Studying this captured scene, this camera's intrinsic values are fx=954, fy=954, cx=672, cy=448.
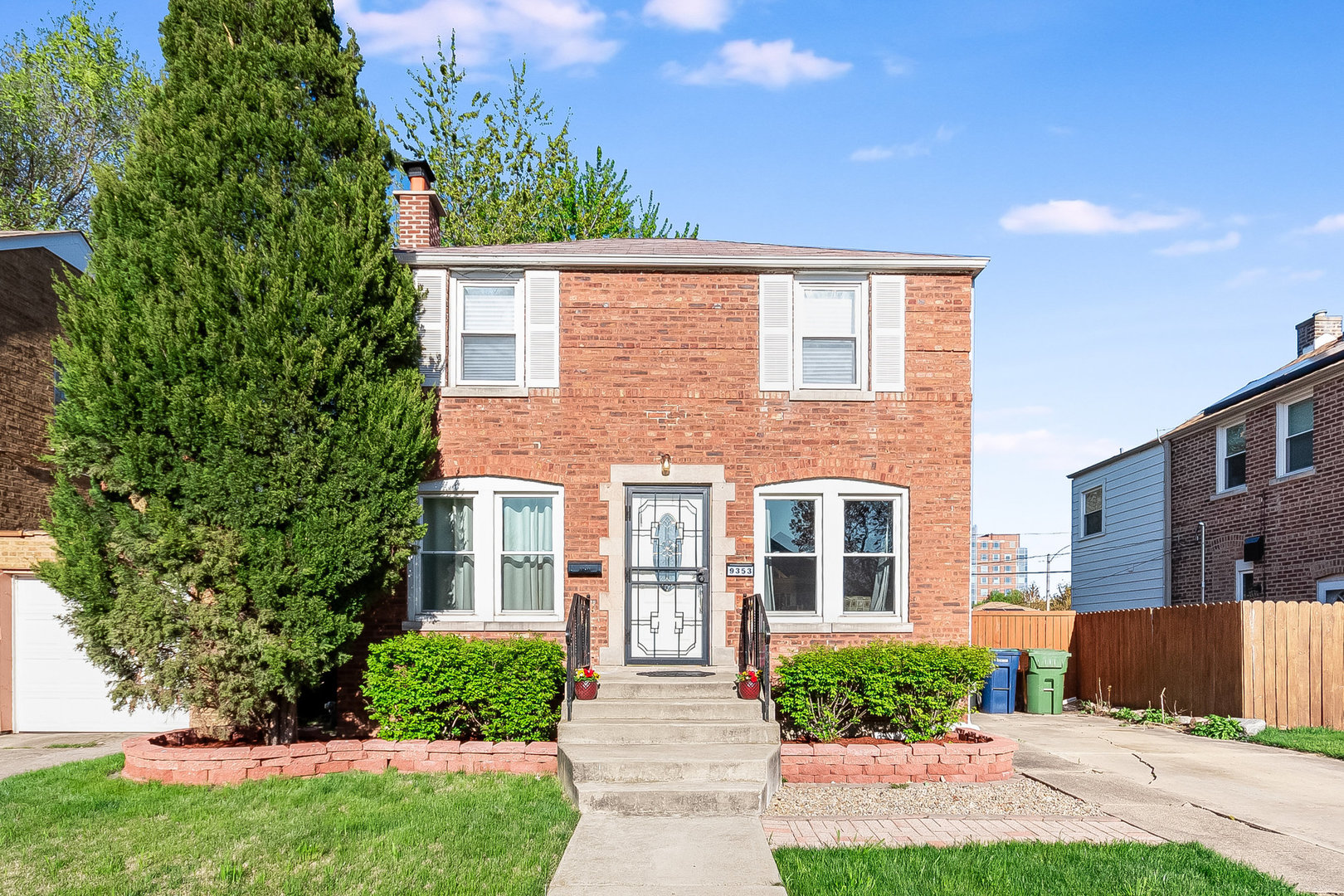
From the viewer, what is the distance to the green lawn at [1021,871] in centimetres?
553

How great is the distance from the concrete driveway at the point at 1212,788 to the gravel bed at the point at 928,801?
0.95 feet

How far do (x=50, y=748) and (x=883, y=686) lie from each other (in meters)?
9.21

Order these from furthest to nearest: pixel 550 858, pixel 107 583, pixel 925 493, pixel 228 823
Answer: pixel 925 493 < pixel 107 583 < pixel 228 823 < pixel 550 858

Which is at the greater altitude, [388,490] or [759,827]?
[388,490]

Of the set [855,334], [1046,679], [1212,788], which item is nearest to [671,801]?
[1212,788]

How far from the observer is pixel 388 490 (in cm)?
931

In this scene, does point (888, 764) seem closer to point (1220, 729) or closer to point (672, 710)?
point (672, 710)

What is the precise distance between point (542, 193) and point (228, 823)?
73.2 feet

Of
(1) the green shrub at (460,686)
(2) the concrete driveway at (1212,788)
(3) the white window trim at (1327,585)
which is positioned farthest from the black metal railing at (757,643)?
(3) the white window trim at (1327,585)

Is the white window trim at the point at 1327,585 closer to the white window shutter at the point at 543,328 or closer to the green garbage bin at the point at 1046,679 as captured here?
the green garbage bin at the point at 1046,679

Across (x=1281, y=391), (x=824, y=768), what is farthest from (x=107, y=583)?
(x=1281, y=391)

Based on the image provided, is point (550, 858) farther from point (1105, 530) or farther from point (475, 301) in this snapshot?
point (1105, 530)

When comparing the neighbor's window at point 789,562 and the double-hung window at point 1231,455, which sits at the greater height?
the double-hung window at point 1231,455

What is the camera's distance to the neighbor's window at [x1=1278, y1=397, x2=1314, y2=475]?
15.6 metres
